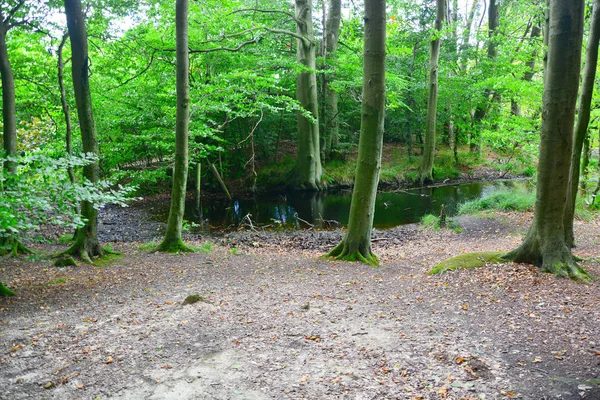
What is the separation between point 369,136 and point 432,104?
15143 millimetres

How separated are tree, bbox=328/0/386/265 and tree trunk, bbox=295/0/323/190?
1136cm

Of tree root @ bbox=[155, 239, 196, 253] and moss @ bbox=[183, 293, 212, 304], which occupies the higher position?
moss @ bbox=[183, 293, 212, 304]

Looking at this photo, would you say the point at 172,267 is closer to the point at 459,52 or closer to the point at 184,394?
the point at 184,394

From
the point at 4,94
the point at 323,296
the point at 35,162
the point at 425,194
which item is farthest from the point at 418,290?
the point at 425,194

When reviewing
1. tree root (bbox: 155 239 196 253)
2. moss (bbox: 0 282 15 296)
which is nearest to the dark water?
tree root (bbox: 155 239 196 253)

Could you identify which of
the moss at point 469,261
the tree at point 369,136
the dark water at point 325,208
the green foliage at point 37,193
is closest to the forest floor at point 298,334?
the moss at point 469,261

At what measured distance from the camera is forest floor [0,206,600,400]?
355cm

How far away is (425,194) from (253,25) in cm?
1154

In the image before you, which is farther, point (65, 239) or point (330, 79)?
point (330, 79)

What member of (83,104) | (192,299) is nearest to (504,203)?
(192,299)

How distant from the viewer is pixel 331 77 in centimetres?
2427

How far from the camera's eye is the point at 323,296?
245 inches

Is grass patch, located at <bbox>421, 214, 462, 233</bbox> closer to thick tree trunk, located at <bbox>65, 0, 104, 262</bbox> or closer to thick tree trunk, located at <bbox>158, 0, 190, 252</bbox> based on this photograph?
thick tree trunk, located at <bbox>158, 0, 190, 252</bbox>

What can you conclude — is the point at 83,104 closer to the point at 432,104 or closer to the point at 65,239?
the point at 65,239
